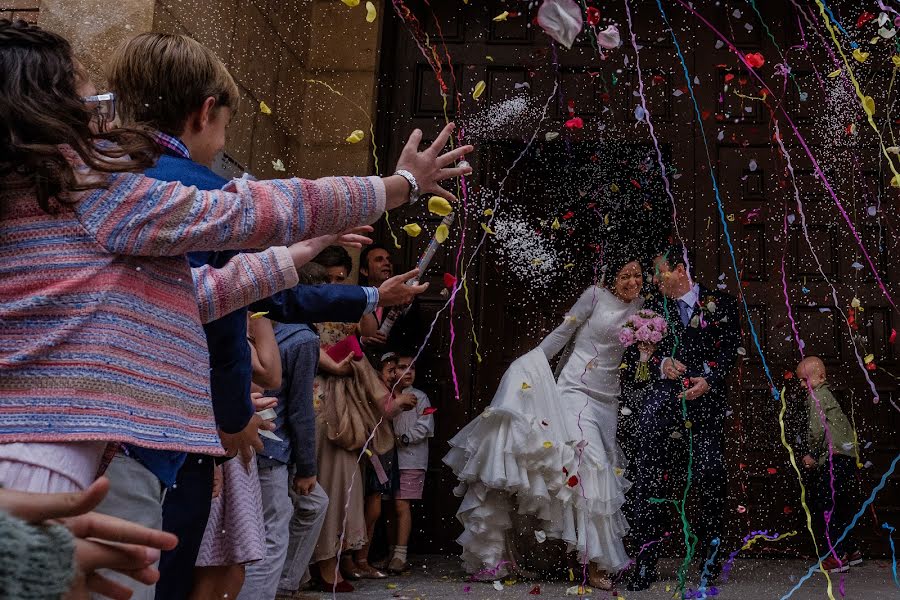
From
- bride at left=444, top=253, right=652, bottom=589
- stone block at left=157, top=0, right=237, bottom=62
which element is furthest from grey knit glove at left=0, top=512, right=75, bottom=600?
bride at left=444, top=253, right=652, bottom=589

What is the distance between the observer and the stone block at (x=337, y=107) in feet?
19.0

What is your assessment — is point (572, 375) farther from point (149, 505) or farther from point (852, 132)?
point (149, 505)

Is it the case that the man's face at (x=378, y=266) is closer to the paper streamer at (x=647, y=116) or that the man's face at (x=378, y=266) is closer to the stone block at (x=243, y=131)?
the stone block at (x=243, y=131)

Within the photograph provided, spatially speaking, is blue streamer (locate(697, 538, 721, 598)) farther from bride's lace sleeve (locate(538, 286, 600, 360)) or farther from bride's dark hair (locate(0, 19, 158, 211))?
bride's dark hair (locate(0, 19, 158, 211))

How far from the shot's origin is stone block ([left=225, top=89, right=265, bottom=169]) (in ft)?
15.7

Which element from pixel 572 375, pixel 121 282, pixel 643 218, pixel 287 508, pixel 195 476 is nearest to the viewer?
pixel 121 282

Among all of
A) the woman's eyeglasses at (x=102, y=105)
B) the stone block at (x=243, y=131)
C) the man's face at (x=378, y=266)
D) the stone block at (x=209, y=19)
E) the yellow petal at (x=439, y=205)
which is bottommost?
the yellow petal at (x=439, y=205)

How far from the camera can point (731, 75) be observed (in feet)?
19.1

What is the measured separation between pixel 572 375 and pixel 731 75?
2.26 metres

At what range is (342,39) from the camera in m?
5.93

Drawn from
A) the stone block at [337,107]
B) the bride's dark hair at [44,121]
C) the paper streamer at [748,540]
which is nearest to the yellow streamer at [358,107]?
the stone block at [337,107]

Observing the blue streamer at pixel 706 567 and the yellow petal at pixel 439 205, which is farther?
the blue streamer at pixel 706 567

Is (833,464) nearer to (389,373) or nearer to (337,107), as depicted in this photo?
(389,373)

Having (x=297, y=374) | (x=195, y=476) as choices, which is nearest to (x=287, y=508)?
(x=297, y=374)
